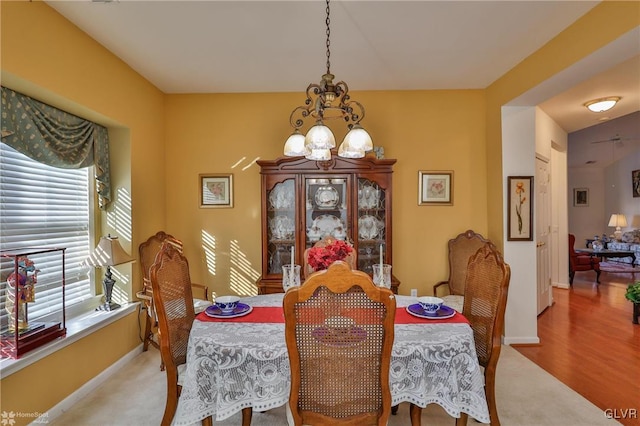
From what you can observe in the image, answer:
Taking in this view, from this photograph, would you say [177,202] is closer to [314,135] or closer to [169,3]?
[169,3]

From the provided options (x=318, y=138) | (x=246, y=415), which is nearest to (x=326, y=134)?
(x=318, y=138)

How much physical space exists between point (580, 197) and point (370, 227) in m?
8.32

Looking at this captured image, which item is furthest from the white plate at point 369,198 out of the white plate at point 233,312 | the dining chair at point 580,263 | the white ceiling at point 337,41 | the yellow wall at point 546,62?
the dining chair at point 580,263

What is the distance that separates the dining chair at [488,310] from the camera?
1812mm

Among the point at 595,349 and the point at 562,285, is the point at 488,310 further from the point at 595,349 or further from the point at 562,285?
the point at 562,285

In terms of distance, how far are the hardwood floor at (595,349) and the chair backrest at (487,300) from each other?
3.81 feet

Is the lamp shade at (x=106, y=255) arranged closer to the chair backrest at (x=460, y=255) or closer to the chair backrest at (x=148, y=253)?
the chair backrest at (x=148, y=253)

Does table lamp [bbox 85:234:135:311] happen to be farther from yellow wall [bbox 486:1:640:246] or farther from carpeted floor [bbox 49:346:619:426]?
yellow wall [bbox 486:1:640:246]

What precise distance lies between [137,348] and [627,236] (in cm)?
1000

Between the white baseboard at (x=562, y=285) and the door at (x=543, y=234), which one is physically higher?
the door at (x=543, y=234)

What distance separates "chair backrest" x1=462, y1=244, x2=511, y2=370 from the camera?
71.7 inches

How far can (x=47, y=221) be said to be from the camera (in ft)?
7.88

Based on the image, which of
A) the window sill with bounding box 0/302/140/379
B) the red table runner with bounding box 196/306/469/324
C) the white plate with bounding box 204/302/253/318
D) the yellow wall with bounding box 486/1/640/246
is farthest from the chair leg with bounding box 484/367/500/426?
the window sill with bounding box 0/302/140/379

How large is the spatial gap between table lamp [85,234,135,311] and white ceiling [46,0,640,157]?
5.44ft
